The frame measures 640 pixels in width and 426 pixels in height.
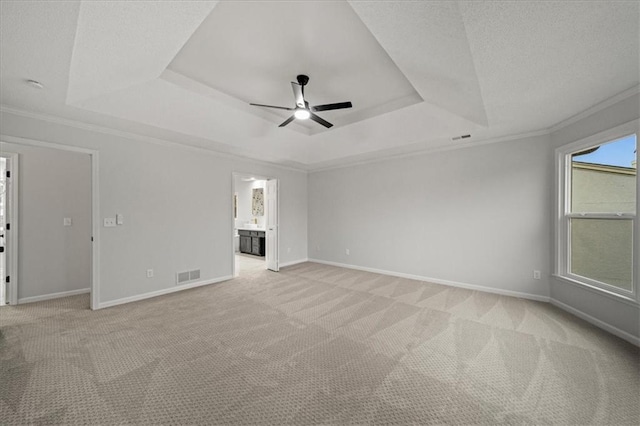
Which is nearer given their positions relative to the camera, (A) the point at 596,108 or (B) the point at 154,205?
(A) the point at 596,108

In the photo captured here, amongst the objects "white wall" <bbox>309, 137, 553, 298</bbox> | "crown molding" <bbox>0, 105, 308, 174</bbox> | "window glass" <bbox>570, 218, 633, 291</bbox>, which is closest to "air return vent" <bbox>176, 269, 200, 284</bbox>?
"crown molding" <bbox>0, 105, 308, 174</bbox>

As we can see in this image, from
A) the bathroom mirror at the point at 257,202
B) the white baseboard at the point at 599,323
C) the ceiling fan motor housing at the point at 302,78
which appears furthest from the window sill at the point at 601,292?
the bathroom mirror at the point at 257,202

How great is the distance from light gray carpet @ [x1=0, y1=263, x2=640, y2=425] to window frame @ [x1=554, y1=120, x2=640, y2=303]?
0.50m

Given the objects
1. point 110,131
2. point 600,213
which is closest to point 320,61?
point 110,131

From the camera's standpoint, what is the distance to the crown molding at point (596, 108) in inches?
98.1

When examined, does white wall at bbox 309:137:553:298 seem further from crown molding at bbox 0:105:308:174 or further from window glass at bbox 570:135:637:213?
crown molding at bbox 0:105:308:174

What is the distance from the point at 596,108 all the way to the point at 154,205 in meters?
6.04

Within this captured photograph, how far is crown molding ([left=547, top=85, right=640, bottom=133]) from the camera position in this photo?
8.18ft

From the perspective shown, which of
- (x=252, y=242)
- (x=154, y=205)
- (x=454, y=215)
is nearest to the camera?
(x=154, y=205)

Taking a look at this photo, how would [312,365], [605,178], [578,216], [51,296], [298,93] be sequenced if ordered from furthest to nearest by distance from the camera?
[51,296], [578,216], [605,178], [298,93], [312,365]

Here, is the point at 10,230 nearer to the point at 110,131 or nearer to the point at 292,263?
the point at 110,131

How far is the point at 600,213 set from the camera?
9.83ft

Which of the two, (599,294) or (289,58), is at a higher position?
(289,58)

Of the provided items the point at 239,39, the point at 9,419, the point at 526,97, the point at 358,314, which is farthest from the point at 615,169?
the point at 9,419
